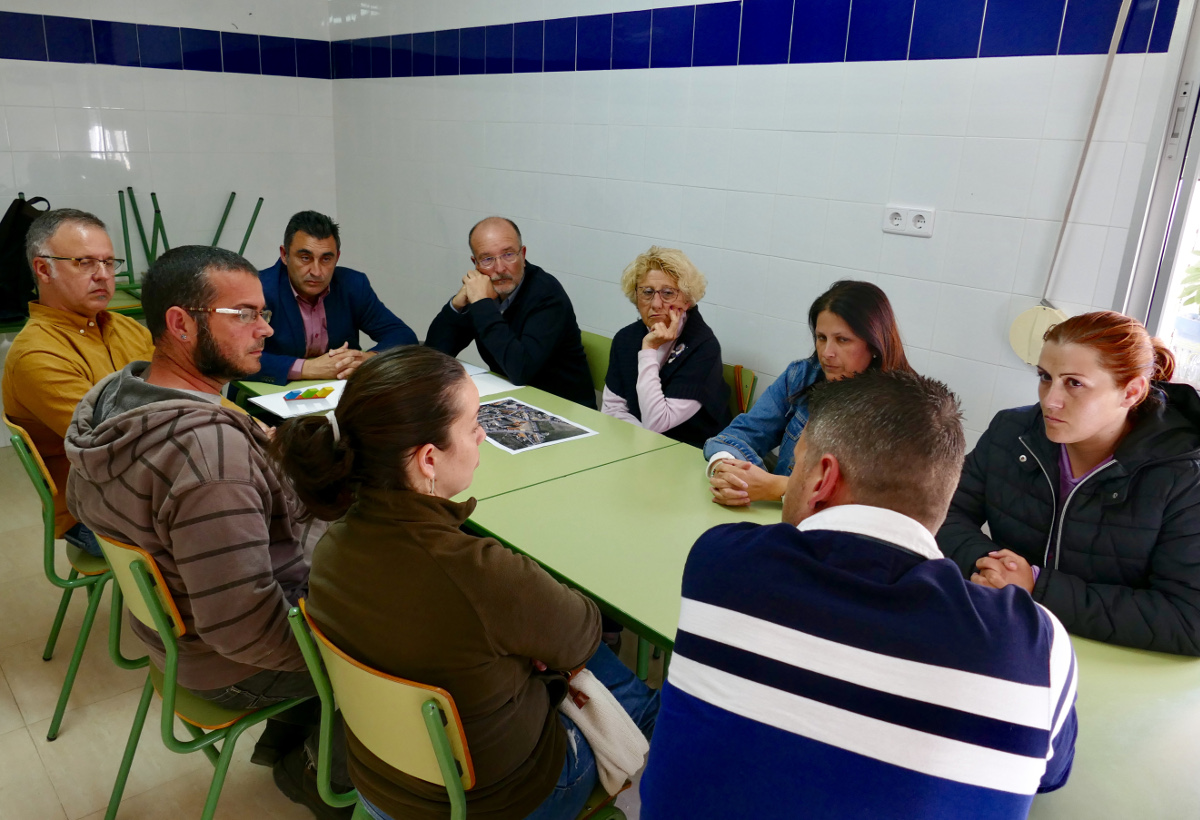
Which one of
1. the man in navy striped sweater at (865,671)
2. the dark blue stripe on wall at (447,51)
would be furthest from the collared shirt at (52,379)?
the dark blue stripe on wall at (447,51)

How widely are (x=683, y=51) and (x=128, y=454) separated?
2626 mm

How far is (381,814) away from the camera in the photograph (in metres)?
1.41

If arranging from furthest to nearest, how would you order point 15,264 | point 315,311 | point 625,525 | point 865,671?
point 15,264 < point 315,311 < point 625,525 < point 865,671

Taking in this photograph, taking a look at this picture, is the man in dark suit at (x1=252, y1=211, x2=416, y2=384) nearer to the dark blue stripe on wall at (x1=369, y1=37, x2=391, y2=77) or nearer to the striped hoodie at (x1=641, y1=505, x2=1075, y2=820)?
the dark blue stripe on wall at (x1=369, y1=37, x2=391, y2=77)

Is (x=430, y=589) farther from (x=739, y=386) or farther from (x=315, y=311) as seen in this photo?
(x=315, y=311)

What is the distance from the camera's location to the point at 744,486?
6.42ft

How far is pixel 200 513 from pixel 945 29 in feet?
8.19

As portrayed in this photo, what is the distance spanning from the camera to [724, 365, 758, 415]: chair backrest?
2998 mm

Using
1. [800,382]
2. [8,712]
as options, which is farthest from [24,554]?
[800,382]

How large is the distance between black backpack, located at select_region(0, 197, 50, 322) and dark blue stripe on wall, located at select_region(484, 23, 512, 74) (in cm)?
222

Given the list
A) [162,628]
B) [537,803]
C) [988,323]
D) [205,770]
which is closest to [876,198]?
[988,323]

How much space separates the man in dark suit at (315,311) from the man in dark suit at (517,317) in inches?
13.9

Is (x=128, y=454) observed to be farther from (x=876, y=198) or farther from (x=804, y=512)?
(x=876, y=198)


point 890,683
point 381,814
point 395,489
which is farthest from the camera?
point 381,814
